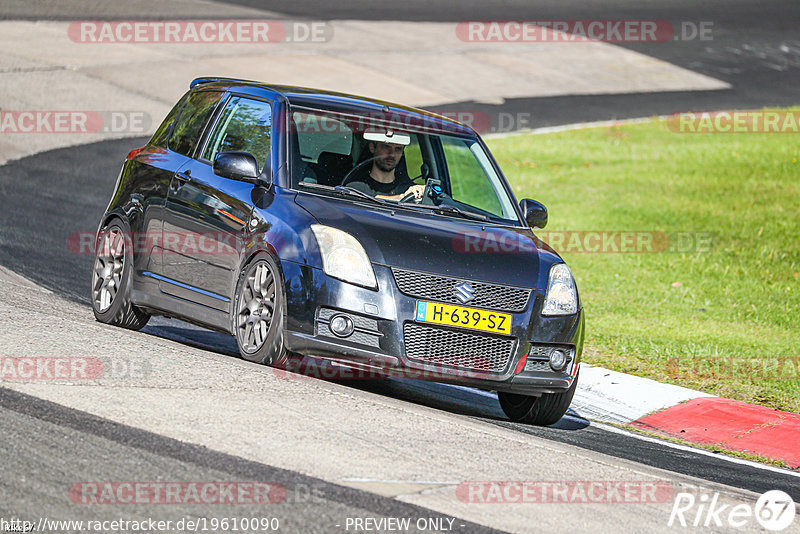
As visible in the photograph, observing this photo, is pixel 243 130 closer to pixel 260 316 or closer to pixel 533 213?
pixel 260 316

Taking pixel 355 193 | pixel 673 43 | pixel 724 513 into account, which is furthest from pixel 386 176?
pixel 673 43

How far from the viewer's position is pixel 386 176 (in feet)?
28.9

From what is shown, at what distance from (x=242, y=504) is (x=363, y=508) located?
506 millimetres

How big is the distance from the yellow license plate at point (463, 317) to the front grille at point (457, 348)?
5cm

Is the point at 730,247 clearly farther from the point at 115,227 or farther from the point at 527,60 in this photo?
the point at 527,60

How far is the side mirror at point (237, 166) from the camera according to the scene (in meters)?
8.09

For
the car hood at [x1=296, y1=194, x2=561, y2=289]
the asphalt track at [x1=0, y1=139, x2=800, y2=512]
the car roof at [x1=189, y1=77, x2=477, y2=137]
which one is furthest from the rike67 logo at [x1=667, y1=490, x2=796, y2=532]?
the car roof at [x1=189, y1=77, x2=477, y2=137]

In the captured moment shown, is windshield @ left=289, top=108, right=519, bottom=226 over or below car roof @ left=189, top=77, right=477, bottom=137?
below

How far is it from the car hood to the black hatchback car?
0.01 metres

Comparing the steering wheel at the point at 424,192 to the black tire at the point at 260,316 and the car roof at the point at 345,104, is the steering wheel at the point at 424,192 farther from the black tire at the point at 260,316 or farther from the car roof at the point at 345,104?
the black tire at the point at 260,316

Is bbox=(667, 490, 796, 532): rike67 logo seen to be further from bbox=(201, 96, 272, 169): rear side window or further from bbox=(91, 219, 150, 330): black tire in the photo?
bbox=(91, 219, 150, 330): black tire

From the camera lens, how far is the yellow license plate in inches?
298

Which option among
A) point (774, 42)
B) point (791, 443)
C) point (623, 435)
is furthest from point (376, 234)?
point (774, 42)

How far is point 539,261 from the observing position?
26.6ft
